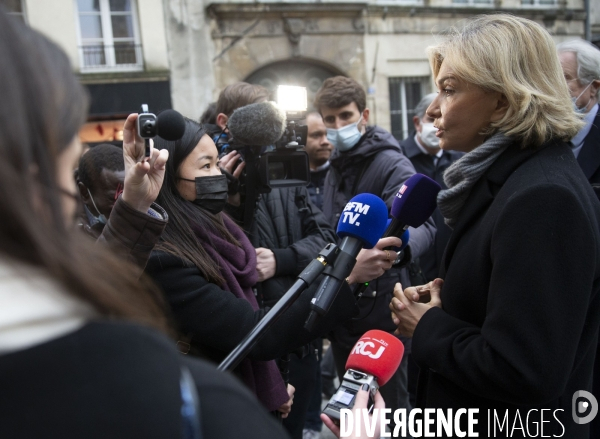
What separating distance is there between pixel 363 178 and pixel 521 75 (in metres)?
1.74

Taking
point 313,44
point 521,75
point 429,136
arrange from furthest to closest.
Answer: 1. point 313,44
2. point 429,136
3. point 521,75

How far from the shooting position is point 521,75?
5.33 ft

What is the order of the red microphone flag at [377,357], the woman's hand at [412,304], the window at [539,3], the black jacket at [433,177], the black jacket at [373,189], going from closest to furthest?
the red microphone flag at [377,357]
the woman's hand at [412,304]
the black jacket at [373,189]
the black jacket at [433,177]
the window at [539,3]

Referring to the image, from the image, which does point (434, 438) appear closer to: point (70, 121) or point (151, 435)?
point (151, 435)

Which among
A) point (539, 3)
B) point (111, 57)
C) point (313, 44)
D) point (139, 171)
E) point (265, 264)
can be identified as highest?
point (539, 3)

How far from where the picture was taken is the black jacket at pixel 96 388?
1.97ft

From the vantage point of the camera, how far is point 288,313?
1992 mm

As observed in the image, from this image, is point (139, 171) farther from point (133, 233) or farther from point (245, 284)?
point (245, 284)

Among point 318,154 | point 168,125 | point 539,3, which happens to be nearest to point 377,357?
point 168,125

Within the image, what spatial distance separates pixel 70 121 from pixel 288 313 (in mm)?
1388

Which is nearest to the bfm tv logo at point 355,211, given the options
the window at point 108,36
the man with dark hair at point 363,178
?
the man with dark hair at point 363,178

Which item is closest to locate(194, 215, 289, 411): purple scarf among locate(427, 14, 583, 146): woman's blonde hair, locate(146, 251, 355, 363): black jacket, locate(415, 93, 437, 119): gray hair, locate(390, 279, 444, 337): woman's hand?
locate(146, 251, 355, 363): black jacket

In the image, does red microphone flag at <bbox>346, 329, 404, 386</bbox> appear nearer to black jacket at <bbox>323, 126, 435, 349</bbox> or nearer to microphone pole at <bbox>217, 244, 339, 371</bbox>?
microphone pole at <bbox>217, 244, 339, 371</bbox>

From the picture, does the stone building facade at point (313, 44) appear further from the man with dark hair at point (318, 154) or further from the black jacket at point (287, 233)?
the black jacket at point (287, 233)
